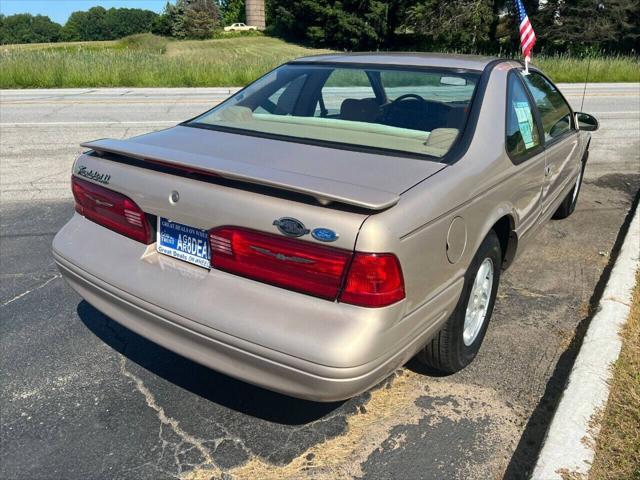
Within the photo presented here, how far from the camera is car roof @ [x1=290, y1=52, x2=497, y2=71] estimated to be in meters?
3.52

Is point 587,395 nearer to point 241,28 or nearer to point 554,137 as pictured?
point 554,137

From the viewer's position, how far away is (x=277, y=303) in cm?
224

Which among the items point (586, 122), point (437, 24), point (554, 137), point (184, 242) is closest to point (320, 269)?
point (184, 242)

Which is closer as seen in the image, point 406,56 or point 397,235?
point 397,235

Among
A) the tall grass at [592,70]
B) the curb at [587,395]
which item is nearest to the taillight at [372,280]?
the curb at [587,395]

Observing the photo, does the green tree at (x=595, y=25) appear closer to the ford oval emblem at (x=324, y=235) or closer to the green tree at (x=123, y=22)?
the ford oval emblem at (x=324, y=235)

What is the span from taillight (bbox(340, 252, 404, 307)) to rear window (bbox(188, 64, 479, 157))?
84 cm

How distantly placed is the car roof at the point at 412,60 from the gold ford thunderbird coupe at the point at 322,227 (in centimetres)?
2

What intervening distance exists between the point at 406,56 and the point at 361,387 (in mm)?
2354

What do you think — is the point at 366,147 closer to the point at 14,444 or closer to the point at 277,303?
the point at 277,303

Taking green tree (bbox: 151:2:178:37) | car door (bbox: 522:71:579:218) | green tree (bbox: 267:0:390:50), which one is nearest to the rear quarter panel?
car door (bbox: 522:71:579:218)

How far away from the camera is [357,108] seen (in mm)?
3506

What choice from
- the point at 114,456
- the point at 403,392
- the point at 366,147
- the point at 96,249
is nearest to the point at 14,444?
the point at 114,456

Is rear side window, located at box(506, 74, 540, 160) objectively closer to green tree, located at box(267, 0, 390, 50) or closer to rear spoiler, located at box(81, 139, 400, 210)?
rear spoiler, located at box(81, 139, 400, 210)
